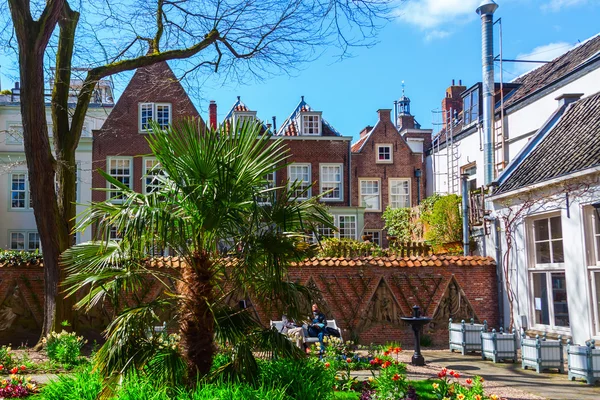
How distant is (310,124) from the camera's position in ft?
105

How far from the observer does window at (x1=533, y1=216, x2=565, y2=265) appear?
1382cm

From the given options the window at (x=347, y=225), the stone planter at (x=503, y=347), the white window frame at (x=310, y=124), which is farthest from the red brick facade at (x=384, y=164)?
the stone planter at (x=503, y=347)

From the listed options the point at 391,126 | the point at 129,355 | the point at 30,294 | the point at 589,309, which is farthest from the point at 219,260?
the point at 391,126

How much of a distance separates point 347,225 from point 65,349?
20.3 metres

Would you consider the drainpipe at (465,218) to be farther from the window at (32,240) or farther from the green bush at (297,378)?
the window at (32,240)

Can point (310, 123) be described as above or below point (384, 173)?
above

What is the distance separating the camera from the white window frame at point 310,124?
3184 centimetres

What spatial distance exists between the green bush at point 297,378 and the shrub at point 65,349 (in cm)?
599

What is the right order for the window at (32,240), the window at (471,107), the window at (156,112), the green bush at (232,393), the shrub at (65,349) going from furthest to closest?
the window at (32,240) < the window at (156,112) < the window at (471,107) < the shrub at (65,349) < the green bush at (232,393)

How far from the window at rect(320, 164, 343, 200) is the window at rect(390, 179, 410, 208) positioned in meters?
2.89

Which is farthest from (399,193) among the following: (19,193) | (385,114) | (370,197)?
(19,193)

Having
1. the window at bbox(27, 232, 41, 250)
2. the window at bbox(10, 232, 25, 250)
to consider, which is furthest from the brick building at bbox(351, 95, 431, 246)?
the window at bbox(10, 232, 25, 250)

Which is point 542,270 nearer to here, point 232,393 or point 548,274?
point 548,274

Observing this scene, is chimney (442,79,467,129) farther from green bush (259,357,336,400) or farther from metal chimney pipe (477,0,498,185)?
green bush (259,357,336,400)
